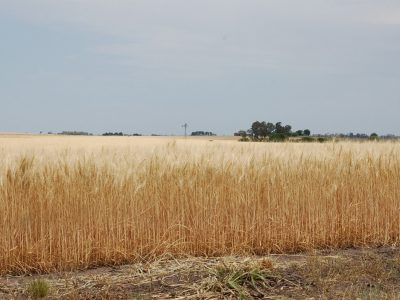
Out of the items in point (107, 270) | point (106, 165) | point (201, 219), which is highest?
point (106, 165)

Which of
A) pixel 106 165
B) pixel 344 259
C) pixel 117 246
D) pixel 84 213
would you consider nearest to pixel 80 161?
pixel 106 165

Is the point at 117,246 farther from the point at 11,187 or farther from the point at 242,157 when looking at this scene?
the point at 242,157

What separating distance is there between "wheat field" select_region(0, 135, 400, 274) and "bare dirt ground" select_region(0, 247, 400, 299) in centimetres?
44

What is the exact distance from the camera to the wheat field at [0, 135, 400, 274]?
23.1ft

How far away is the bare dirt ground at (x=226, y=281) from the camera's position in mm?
5375

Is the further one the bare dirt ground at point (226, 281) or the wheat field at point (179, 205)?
the wheat field at point (179, 205)

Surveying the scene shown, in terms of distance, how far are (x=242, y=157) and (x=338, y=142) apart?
9.94 feet

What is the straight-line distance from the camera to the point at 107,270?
6.71m

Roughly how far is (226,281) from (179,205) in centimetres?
218

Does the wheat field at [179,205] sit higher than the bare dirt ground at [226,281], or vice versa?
→ the wheat field at [179,205]

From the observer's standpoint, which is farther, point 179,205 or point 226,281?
point 179,205

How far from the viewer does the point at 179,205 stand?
24.7ft

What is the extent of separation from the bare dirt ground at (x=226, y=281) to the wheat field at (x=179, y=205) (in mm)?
444

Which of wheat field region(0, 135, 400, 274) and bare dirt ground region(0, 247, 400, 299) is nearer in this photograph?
bare dirt ground region(0, 247, 400, 299)
